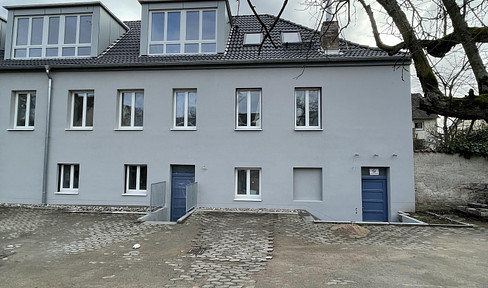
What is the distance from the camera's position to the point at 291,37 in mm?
13102

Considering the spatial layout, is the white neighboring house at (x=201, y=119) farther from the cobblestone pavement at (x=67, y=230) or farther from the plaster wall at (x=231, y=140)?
the cobblestone pavement at (x=67, y=230)

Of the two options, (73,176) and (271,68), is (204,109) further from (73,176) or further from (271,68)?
(73,176)

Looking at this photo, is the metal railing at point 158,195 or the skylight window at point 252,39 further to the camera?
the skylight window at point 252,39

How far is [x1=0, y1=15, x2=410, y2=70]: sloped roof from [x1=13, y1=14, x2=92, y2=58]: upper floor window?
0.44 m

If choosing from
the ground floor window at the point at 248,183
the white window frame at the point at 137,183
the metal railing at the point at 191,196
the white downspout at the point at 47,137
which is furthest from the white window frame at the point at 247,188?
the white downspout at the point at 47,137

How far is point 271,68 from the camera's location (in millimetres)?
11961

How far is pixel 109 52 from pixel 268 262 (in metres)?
12.0

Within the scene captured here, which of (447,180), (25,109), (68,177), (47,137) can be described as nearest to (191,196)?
(68,177)

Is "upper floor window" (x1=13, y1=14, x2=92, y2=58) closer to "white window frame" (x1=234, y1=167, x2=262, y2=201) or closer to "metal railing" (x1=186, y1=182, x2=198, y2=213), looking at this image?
"metal railing" (x1=186, y1=182, x2=198, y2=213)

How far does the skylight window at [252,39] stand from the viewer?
43.6ft

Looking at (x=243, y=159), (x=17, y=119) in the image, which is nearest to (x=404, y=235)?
(x=243, y=159)

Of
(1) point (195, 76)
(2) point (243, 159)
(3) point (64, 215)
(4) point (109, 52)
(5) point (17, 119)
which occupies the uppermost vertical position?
(4) point (109, 52)

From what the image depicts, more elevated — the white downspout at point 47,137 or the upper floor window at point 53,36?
the upper floor window at point 53,36

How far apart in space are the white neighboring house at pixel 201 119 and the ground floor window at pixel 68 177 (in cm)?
4
